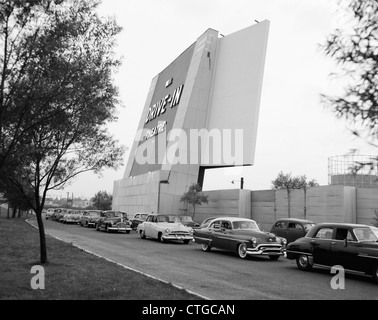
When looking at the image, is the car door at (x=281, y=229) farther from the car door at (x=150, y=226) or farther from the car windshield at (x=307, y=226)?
the car door at (x=150, y=226)

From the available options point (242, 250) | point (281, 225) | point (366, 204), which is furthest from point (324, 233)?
point (366, 204)

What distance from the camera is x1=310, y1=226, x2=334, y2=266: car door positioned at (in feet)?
38.0

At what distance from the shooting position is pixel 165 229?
21.5m

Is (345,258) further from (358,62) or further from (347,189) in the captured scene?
(347,189)

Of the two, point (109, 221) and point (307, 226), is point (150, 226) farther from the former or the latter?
point (307, 226)

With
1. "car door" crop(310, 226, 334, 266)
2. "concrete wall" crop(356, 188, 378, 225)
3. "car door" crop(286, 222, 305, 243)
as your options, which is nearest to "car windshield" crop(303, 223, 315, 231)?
"car door" crop(286, 222, 305, 243)

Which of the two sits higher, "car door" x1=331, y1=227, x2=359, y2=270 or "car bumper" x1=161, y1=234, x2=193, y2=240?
"car door" x1=331, y1=227, x2=359, y2=270

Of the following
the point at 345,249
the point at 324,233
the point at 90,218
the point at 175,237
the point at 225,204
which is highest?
the point at 225,204

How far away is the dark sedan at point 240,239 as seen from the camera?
48.9 ft

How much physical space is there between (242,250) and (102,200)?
78.5 metres

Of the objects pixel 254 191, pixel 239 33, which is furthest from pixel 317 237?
pixel 239 33

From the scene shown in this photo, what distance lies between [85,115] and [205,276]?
534cm

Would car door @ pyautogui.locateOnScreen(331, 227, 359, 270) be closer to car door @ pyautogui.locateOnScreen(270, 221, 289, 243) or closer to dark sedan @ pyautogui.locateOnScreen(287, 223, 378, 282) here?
dark sedan @ pyautogui.locateOnScreen(287, 223, 378, 282)

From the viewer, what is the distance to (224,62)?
44531mm
